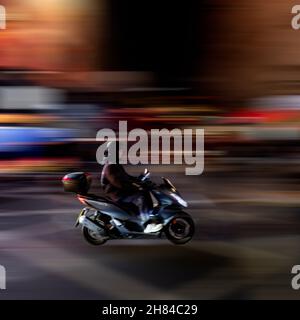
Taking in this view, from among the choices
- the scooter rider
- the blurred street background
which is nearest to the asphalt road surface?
the blurred street background

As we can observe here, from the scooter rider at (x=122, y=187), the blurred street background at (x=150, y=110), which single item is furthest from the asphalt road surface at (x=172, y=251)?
the scooter rider at (x=122, y=187)

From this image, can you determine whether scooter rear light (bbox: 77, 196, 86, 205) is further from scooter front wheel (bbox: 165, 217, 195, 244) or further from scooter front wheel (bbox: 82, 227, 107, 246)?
scooter front wheel (bbox: 165, 217, 195, 244)

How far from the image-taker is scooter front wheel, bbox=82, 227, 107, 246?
2422mm

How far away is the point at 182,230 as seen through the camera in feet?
7.88

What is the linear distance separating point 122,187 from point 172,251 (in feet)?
1.33

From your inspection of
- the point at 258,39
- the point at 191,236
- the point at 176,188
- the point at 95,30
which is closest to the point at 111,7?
the point at 95,30

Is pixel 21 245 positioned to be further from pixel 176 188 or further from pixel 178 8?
pixel 178 8

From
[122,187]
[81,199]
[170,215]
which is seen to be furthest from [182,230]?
[81,199]

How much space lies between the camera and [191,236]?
94.6 inches

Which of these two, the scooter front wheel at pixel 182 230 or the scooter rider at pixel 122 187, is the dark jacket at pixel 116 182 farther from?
the scooter front wheel at pixel 182 230

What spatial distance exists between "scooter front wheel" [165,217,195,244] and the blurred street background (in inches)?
1.8

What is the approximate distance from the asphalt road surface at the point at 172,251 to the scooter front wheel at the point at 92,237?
0.03 m
